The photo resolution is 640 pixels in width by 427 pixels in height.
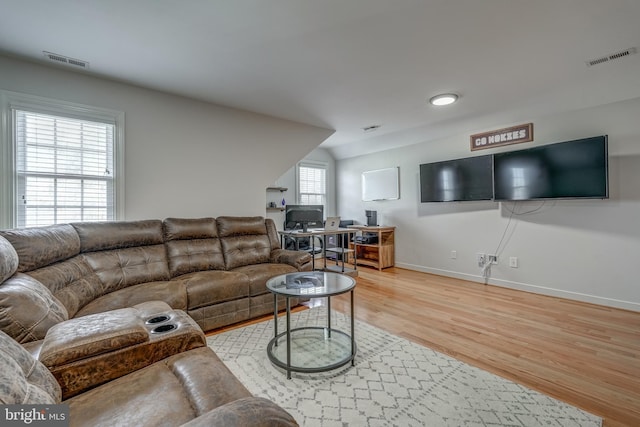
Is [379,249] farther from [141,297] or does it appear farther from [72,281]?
[72,281]

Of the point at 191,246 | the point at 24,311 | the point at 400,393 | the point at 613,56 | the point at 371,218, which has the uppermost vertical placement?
the point at 613,56

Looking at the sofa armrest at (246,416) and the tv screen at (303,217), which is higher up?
the tv screen at (303,217)

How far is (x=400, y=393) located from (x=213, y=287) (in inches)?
71.7

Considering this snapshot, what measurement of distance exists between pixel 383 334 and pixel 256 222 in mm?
2120

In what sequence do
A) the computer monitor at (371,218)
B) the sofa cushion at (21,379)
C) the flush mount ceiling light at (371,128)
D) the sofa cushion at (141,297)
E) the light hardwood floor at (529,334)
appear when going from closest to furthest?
1. the sofa cushion at (21,379)
2. the light hardwood floor at (529,334)
3. the sofa cushion at (141,297)
4. the flush mount ceiling light at (371,128)
5. the computer monitor at (371,218)

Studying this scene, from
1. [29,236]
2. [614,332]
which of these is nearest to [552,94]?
[614,332]

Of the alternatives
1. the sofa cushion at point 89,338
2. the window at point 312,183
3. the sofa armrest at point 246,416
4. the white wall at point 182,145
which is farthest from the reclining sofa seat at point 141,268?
the window at point 312,183

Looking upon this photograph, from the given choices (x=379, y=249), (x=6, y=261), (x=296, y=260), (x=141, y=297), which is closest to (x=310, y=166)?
(x=379, y=249)

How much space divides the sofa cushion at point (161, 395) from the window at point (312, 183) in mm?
4791

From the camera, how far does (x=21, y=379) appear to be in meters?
0.72

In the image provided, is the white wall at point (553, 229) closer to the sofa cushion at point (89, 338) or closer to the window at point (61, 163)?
the sofa cushion at point (89, 338)

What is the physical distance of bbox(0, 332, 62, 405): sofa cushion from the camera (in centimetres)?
63

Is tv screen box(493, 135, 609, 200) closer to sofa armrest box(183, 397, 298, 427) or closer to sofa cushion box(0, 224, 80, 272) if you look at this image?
sofa armrest box(183, 397, 298, 427)

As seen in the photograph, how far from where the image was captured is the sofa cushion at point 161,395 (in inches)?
36.6
